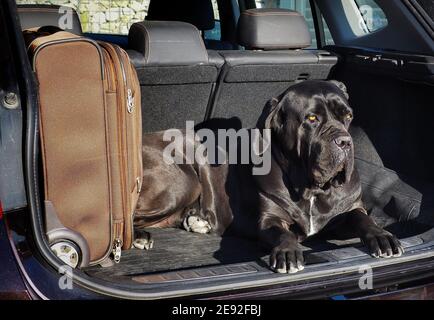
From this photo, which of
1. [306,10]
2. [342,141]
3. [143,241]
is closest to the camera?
[342,141]

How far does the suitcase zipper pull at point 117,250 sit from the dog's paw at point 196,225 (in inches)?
31.5

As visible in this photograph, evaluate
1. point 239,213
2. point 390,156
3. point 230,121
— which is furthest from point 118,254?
point 390,156

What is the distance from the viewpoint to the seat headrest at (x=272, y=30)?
10.6 ft

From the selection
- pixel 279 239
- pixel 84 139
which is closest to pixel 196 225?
pixel 279 239

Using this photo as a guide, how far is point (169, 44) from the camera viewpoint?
306cm

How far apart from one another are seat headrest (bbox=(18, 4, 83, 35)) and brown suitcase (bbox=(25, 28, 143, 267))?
748 mm

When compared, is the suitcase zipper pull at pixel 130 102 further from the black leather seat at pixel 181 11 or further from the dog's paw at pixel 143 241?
the black leather seat at pixel 181 11

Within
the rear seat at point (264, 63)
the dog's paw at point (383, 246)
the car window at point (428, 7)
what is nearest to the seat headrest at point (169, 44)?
the rear seat at point (264, 63)

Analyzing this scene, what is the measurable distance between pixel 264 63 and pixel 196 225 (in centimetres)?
92

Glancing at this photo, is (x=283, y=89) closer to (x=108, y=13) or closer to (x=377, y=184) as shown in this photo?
(x=377, y=184)

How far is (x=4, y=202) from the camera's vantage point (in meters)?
1.88

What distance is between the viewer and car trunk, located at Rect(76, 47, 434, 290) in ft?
8.30
